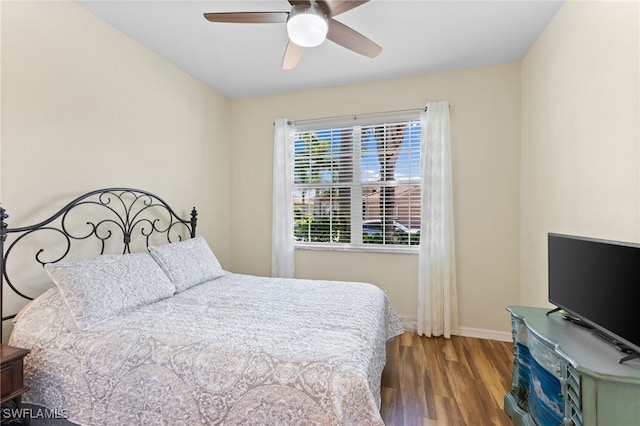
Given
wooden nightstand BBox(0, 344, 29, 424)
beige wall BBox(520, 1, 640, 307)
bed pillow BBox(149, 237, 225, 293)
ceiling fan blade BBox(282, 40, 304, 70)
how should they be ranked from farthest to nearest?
bed pillow BBox(149, 237, 225, 293)
ceiling fan blade BBox(282, 40, 304, 70)
beige wall BBox(520, 1, 640, 307)
wooden nightstand BBox(0, 344, 29, 424)

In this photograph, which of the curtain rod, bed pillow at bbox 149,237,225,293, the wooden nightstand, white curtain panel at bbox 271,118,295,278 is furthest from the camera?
white curtain panel at bbox 271,118,295,278

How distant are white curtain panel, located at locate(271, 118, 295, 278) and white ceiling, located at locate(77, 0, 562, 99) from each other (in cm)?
63

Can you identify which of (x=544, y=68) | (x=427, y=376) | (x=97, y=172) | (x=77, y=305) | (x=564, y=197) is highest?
(x=544, y=68)

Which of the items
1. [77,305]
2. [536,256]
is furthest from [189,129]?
[536,256]

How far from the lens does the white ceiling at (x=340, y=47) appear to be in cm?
210

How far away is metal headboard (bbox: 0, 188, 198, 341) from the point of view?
1.77 metres

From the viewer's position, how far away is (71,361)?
1.44 metres

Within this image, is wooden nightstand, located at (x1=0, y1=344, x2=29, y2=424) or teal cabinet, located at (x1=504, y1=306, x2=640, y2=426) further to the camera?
wooden nightstand, located at (x1=0, y1=344, x2=29, y2=424)

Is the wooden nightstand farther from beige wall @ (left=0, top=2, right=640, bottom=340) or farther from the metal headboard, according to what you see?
beige wall @ (left=0, top=2, right=640, bottom=340)

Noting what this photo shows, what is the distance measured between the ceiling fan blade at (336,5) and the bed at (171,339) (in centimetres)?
178

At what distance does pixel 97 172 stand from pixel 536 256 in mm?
3626

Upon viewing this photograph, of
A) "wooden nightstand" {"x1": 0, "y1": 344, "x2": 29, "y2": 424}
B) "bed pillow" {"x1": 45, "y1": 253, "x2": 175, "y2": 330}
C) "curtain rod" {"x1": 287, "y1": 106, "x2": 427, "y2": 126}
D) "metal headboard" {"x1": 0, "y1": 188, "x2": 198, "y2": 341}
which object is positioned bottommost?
"wooden nightstand" {"x1": 0, "y1": 344, "x2": 29, "y2": 424}

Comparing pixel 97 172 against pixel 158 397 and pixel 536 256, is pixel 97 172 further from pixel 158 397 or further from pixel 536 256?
pixel 536 256

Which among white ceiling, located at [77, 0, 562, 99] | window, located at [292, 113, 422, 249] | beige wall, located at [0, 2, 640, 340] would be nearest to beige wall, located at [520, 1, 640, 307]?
beige wall, located at [0, 2, 640, 340]
